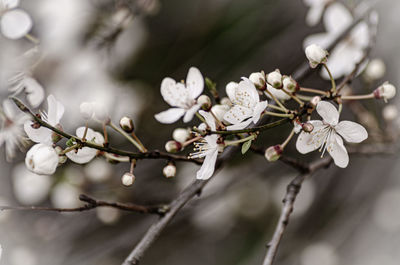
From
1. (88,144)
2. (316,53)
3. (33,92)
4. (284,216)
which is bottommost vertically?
(284,216)

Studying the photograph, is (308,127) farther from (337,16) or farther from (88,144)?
(337,16)

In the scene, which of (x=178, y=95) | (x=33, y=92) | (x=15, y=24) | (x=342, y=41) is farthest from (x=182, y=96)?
(x=342, y=41)

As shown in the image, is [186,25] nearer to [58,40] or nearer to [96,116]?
[58,40]

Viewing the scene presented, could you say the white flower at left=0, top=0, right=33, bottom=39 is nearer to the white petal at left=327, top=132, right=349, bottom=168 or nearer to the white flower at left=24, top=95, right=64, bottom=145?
the white flower at left=24, top=95, right=64, bottom=145

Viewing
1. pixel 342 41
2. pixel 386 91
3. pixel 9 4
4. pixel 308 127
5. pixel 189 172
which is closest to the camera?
pixel 308 127

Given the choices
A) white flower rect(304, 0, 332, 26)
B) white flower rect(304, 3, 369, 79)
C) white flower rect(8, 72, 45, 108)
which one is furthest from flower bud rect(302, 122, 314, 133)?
white flower rect(304, 0, 332, 26)

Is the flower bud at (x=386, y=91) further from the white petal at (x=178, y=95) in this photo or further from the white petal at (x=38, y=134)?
the white petal at (x=38, y=134)
